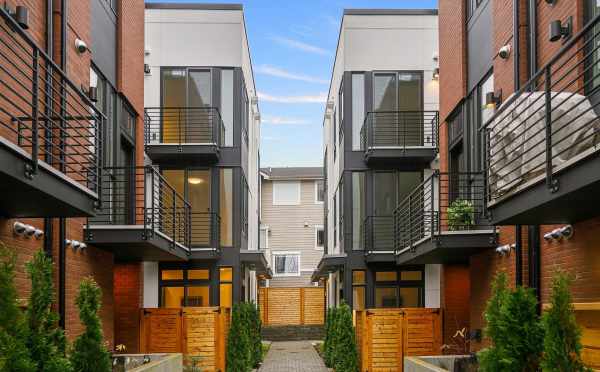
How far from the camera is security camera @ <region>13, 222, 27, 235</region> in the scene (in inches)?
376

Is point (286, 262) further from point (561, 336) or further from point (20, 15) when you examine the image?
point (561, 336)

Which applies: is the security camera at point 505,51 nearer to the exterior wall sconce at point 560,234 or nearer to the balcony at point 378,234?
the exterior wall sconce at point 560,234

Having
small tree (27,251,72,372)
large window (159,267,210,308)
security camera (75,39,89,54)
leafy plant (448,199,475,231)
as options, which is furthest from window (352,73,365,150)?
small tree (27,251,72,372)

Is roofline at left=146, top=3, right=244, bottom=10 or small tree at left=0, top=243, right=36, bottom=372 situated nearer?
small tree at left=0, top=243, right=36, bottom=372

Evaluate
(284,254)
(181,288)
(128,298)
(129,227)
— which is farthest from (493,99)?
(284,254)

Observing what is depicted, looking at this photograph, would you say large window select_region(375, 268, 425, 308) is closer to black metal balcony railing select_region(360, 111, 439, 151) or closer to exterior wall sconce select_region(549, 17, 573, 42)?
black metal balcony railing select_region(360, 111, 439, 151)

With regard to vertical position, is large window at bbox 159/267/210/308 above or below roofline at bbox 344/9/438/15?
below

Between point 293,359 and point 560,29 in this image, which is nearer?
point 560,29

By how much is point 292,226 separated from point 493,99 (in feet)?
105

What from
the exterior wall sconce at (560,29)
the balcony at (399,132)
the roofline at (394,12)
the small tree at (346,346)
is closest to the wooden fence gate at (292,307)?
the balcony at (399,132)

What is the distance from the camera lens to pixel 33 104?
26.1ft

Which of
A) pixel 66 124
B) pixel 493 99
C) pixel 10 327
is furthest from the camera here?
pixel 493 99

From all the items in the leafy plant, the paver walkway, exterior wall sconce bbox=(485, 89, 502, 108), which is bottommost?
the paver walkway

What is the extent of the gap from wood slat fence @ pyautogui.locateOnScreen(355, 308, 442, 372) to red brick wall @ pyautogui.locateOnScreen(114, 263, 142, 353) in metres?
4.87
